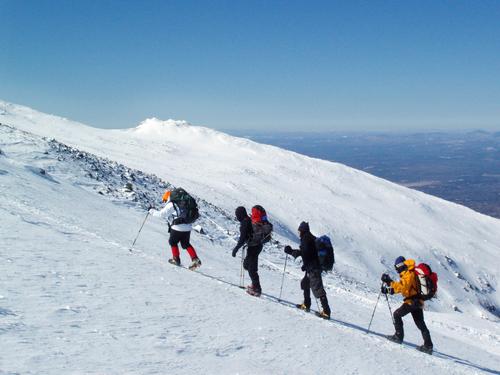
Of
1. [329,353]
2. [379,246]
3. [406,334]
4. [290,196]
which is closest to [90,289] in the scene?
[329,353]

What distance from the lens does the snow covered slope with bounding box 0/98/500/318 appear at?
3803cm

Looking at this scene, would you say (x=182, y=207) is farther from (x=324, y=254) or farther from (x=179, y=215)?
(x=324, y=254)

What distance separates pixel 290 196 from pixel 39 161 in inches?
1191

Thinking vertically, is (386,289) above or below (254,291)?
above

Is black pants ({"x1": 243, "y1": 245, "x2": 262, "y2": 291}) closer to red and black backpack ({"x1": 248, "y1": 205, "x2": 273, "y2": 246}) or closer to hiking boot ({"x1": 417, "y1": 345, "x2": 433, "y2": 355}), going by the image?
red and black backpack ({"x1": 248, "y1": 205, "x2": 273, "y2": 246})

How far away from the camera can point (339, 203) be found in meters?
52.2

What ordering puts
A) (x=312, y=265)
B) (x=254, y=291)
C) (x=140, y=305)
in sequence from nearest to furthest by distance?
(x=140, y=305) < (x=312, y=265) < (x=254, y=291)

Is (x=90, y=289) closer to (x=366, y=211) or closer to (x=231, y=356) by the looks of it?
(x=231, y=356)

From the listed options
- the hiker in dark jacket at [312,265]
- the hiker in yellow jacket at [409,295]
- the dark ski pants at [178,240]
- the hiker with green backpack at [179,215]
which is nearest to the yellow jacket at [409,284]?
the hiker in yellow jacket at [409,295]

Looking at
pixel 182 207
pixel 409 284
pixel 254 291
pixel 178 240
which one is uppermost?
pixel 182 207

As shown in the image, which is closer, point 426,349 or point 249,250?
point 426,349

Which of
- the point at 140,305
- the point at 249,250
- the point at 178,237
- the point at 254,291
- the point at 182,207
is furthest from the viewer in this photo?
the point at 178,237

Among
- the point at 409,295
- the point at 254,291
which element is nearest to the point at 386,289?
the point at 409,295

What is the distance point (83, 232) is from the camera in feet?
38.4
